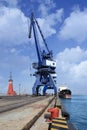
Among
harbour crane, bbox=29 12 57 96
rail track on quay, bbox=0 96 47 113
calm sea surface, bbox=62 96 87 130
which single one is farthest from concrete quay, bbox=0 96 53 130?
harbour crane, bbox=29 12 57 96

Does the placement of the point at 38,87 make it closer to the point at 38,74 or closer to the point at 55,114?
the point at 38,74

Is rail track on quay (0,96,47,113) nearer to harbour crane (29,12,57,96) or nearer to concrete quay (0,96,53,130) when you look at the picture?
concrete quay (0,96,53,130)

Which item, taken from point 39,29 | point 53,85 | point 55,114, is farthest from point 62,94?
point 55,114

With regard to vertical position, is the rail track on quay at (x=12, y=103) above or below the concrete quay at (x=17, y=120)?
above

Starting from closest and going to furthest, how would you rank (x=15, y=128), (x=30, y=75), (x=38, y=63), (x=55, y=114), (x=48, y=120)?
(x=15, y=128)
(x=48, y=120)
(x=55, y=114)
(x=38, y=63)
(x=30, y=75)

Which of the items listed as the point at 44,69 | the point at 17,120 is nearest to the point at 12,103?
the point at 17,120

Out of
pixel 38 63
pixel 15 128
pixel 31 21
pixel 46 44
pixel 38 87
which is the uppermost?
pixel 31 21

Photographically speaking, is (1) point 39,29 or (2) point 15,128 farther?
(1) point 39,29

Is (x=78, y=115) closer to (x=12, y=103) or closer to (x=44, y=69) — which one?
(x=12, y=103)

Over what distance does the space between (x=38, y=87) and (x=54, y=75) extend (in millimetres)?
9603

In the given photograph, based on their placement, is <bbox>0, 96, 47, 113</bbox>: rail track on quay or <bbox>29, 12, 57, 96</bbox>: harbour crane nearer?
<bbox>0, 96, 47, 113</bbox>: rail track on quay

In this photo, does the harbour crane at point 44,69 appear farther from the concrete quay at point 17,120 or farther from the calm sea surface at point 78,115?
the concrete quay at point 17,120

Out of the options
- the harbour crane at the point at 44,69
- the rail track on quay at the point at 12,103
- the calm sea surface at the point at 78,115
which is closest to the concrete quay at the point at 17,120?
the rail track on quay at the point at 12,103

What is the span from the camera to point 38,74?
400 ft
